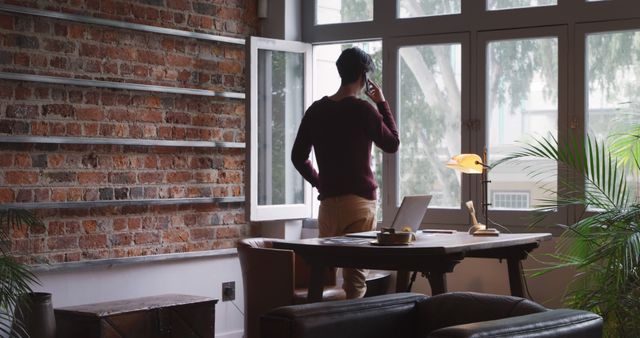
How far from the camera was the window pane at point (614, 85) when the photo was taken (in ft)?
20.0

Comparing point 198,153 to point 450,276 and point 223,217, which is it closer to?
point 223,217

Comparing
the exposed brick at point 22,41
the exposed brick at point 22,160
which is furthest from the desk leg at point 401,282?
the exposed brick at point 22,41

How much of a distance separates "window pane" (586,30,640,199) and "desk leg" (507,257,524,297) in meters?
1.09

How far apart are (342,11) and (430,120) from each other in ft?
3.87

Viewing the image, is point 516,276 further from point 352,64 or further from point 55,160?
point 55,160

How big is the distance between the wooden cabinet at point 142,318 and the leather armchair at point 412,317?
7.60 ft

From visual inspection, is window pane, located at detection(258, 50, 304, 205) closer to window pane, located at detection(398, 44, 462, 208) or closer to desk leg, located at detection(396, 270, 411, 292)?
window pane, located at detection(398, 44, 462, 208)

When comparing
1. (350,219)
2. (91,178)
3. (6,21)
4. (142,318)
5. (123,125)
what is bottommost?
(142,318)

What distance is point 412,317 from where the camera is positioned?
3590 millimetres

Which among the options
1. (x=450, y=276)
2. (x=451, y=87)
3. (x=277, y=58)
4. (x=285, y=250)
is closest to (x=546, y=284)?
(x=450, y=276)

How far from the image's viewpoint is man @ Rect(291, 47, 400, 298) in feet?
17.3

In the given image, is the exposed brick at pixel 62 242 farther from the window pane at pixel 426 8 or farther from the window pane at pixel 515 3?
the window pane at pixel 515 3

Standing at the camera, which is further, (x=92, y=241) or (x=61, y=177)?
(x=92, y=241)

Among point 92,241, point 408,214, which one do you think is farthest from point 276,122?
point 408,214
